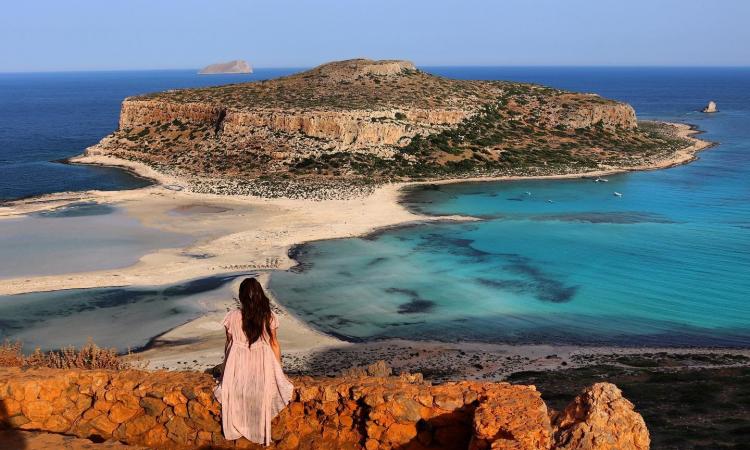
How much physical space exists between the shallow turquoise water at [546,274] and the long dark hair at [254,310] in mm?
16815

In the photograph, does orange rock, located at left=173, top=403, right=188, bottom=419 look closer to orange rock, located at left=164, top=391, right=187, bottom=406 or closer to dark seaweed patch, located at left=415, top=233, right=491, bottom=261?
orange rock, located at left=164, top=391, right=187, bottom=406

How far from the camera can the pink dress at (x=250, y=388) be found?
796 centimetres

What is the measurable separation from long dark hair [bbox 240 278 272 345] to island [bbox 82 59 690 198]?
4127 cm

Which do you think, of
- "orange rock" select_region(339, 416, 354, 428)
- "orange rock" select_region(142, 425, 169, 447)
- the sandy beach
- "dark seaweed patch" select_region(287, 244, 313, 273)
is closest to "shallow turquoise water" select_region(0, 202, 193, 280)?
the sandy beach

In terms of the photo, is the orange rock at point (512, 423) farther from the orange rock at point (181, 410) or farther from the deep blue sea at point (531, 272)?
the deep blue sea at point (531, 272)

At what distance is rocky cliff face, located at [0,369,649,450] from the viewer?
27.1 feet

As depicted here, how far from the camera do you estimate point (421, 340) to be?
24.2 metres

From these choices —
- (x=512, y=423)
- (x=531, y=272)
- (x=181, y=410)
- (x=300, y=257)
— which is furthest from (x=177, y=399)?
(x=531, y=272)

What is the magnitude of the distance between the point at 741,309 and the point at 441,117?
43.2 m

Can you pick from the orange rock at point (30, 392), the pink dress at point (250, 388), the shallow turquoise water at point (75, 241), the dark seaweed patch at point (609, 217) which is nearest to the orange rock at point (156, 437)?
the pink dress at point (250, 388)

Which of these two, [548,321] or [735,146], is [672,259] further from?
[735,146]

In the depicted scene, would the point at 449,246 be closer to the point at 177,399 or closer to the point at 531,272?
the point at 531,272

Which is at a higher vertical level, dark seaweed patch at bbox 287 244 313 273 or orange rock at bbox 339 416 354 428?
orange rock at bbox 339 416 354 428

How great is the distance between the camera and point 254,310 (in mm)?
7707
